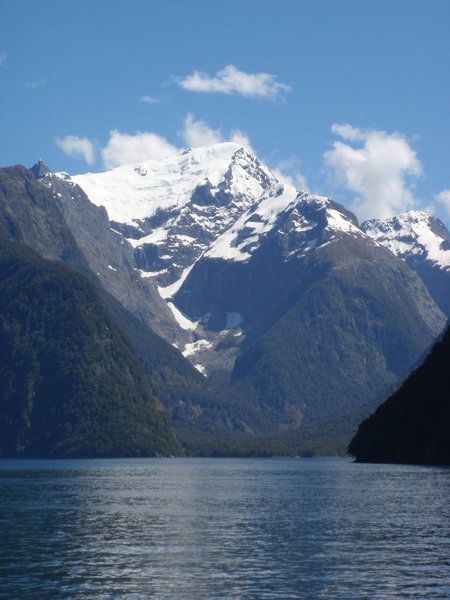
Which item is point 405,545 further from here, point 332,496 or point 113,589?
point 332,496

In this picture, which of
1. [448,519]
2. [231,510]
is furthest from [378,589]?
[231,510]

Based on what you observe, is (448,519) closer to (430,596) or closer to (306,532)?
(306,532)

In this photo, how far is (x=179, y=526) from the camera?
128375 mm

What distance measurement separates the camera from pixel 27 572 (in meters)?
91.9

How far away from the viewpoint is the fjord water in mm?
84188

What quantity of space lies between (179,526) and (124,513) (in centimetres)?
2087

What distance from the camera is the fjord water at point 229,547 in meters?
84.2

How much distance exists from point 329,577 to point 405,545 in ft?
63.4

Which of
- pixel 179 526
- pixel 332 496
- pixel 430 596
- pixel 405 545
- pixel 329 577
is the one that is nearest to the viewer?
pixel 430 596

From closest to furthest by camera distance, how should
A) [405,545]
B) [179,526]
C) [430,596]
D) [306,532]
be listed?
[430,596] < [405,545] < [306,532] < [179,526]

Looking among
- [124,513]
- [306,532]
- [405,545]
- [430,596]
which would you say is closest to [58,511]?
[124,513]

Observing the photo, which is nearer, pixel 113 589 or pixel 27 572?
pixel 113 589

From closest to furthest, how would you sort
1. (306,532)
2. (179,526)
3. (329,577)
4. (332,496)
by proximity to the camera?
(329,577) → (306,532) → (179,526) → (332,496)

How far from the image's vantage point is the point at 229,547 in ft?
350
